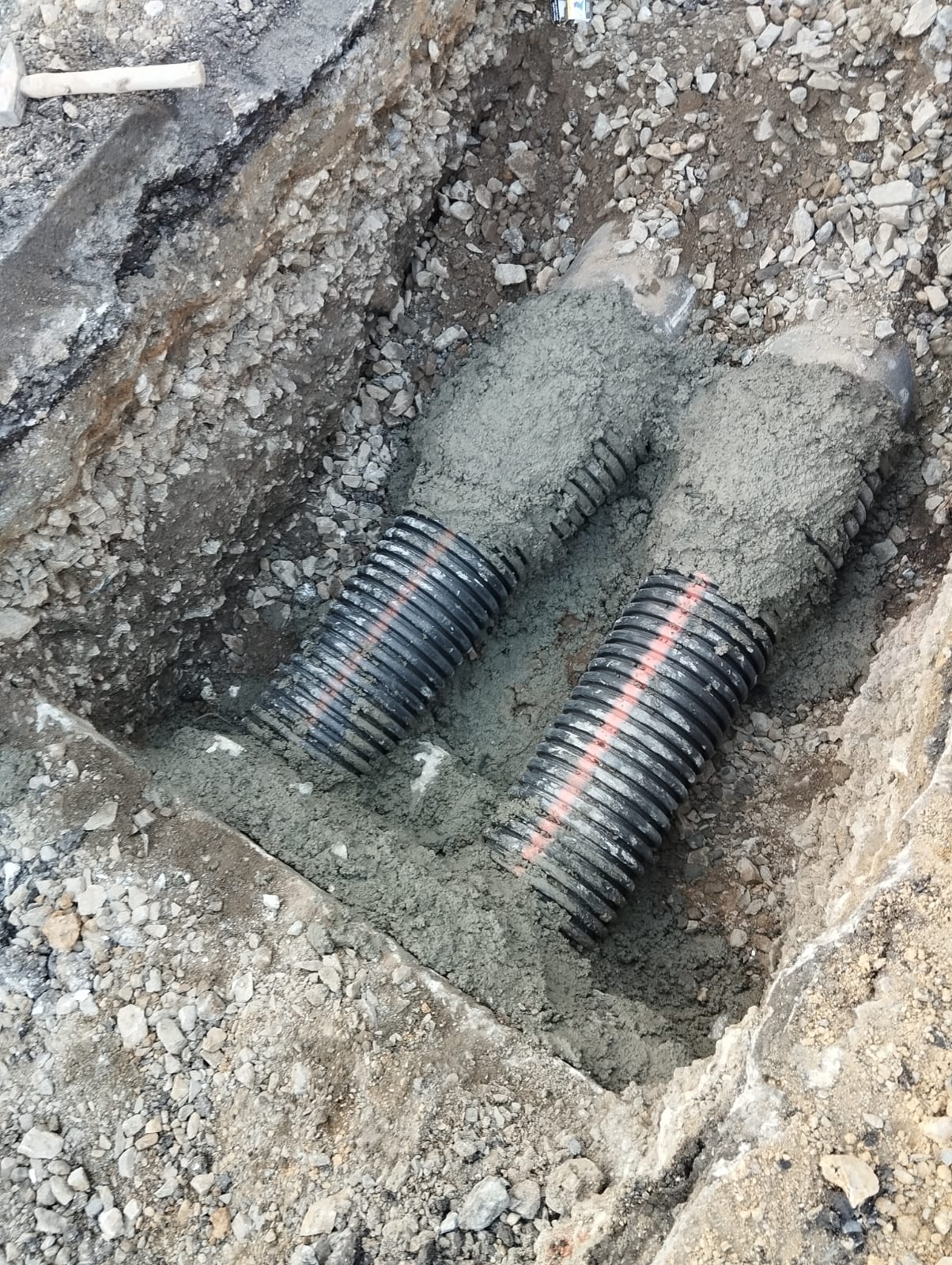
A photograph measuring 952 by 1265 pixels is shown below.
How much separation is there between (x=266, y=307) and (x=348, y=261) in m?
0.34

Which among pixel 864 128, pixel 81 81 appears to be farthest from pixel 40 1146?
pixel 864 128

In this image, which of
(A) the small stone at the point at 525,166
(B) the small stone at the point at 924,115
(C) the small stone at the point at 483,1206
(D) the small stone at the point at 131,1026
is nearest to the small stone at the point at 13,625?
(D) the small stone at the point at 131,1026

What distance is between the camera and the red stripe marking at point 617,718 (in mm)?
2664

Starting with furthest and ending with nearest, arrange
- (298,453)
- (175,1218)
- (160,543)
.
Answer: (298,453), (160,543), (175,1218)

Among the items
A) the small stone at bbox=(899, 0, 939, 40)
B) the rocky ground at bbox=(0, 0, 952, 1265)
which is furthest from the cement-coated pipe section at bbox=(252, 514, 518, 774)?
the small stone at bbox=(899, 0, 939, 40)

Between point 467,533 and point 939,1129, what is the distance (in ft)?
6.39

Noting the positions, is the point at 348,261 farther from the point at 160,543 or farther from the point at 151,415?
the point at 160,543

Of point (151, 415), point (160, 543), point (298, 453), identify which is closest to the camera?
point (151, 415)

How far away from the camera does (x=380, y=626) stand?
9.68ft

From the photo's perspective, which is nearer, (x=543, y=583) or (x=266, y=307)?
(x=266, y=307)

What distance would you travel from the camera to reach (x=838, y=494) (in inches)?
109

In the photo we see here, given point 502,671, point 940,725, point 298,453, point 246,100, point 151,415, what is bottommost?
point 502,671

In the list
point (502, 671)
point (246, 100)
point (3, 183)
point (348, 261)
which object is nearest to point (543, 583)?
point (502, 671)

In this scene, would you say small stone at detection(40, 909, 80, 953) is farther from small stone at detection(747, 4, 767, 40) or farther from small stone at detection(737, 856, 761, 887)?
small stone at detection(747, 4, 767, 40)
